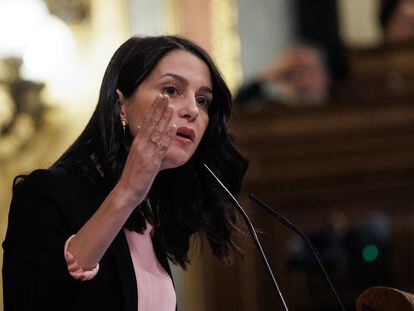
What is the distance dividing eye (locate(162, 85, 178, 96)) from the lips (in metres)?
0.07

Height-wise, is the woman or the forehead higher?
the forehead

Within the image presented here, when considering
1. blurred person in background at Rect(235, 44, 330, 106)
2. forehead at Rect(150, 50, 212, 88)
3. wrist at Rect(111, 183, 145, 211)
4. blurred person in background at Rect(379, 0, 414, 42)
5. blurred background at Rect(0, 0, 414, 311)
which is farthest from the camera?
blurred person in background at Rect(379, 0, 414, 42)

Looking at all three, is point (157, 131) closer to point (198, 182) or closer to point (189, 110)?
point (189, 110)

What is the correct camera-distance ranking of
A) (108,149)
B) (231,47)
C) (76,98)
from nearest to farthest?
1. (108,149)
2. (76,98)
3. (231,47)

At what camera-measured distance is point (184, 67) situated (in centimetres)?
200

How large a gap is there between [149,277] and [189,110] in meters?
0.32

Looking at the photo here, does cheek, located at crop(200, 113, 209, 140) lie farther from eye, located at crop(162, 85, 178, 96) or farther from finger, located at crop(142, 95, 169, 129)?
finger, located at crop(142, 95, 169, 129)

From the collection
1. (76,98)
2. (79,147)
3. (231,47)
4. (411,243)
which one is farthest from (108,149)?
(231,47)

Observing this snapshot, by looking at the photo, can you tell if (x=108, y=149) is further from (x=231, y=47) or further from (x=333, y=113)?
(x=231, y=47)

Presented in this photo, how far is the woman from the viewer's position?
1707 mm

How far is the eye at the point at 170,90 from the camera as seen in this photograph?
6.42 feet

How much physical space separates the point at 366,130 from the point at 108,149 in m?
3.54

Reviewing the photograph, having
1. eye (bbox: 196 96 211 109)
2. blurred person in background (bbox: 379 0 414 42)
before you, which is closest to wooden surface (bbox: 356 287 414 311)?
eye (bbox: 196 96 211 109)

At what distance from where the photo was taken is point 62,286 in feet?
5.64
